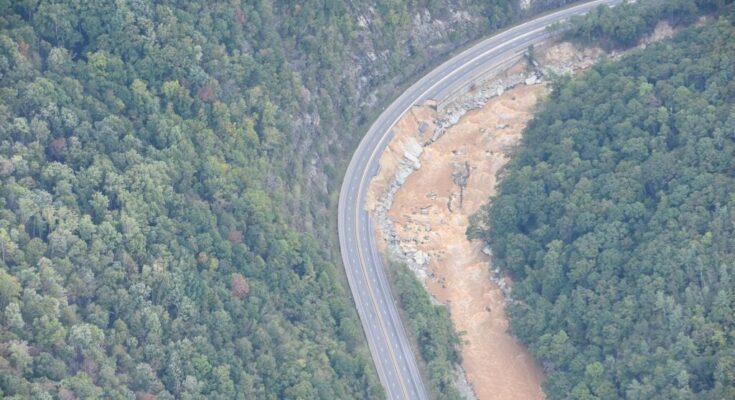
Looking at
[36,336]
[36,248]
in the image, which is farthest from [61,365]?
[36,248]

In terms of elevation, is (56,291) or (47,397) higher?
(56,291)

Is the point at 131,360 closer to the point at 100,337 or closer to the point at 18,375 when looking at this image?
the point at 100,337

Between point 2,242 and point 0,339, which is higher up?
point 2,242

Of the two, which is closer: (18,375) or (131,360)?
(18,375)

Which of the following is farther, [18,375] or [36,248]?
[36,248]

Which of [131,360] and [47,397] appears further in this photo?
[131,360]

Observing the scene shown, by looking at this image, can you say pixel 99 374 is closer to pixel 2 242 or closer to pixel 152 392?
pixel 152 392

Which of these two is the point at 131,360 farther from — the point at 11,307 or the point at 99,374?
the point at 11,307
